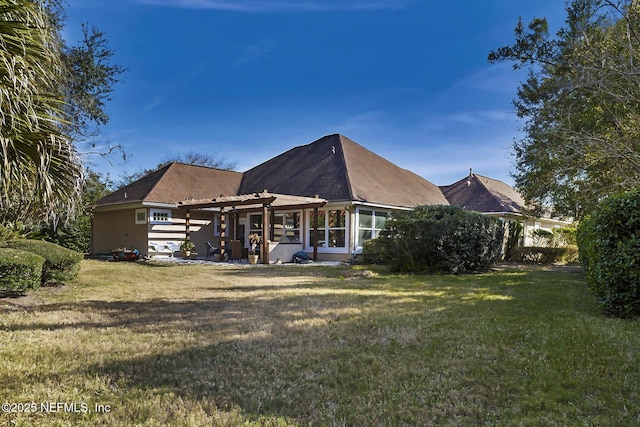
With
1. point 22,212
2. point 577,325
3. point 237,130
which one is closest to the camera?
point 22,212

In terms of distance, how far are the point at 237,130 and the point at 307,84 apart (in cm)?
1103

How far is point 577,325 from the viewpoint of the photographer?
5.46 m

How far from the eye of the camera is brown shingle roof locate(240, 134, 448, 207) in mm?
19375

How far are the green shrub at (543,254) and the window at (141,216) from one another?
18006mm

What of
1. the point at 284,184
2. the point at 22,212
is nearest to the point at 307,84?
the point at 284,184

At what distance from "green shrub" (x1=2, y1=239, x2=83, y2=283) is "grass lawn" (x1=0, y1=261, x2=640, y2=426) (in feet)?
4.72

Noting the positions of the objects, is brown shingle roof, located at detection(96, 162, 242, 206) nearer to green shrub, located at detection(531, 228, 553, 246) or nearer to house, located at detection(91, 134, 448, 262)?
house, located at detection(91, 134, 448, 262)

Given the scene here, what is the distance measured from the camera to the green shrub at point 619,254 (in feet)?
18.9

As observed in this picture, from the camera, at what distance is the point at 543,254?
19797 mm

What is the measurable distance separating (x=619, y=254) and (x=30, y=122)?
7412 mm

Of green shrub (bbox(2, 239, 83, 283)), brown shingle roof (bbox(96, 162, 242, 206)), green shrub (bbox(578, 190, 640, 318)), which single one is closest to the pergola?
brown shingle roof (bbox(96, 162, 242, 206))

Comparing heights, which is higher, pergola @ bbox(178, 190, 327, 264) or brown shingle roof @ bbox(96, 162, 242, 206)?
brown shingle roof @ bbox(96, 162, 242, 206)

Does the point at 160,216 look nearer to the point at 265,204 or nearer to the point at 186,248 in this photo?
the point at 186,248

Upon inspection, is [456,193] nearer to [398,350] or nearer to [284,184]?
[284,184]
